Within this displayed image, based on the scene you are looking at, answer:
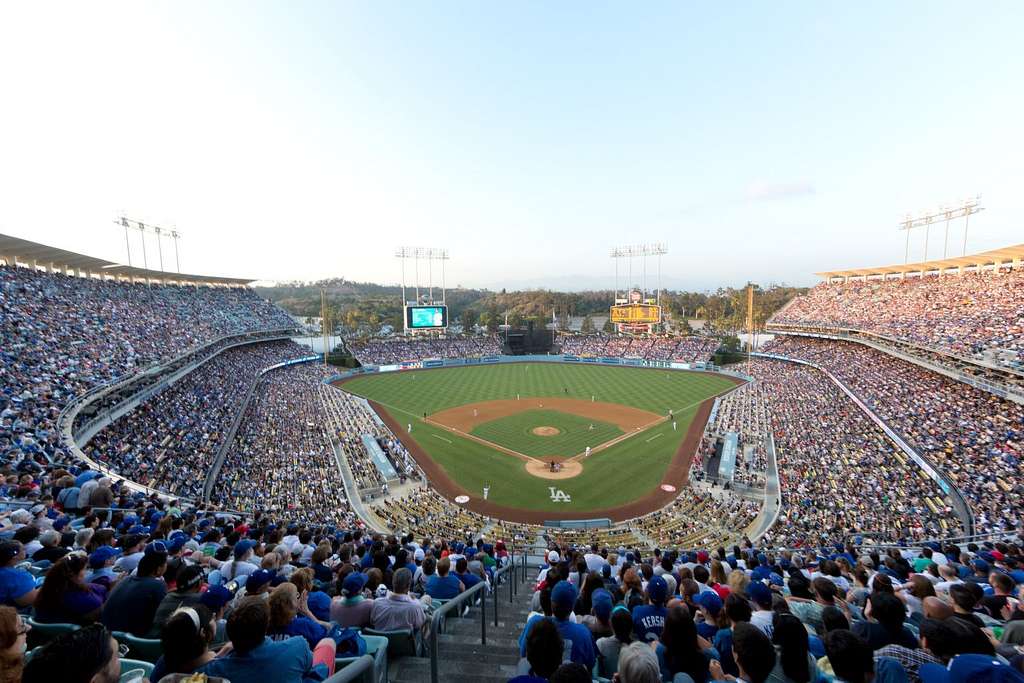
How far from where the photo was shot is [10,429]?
1474cm

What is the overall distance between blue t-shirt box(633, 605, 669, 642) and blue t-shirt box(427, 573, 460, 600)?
3188 millimetres

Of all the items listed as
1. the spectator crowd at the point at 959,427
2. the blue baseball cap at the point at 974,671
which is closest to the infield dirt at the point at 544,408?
the spectator crowd at the point at 959,427

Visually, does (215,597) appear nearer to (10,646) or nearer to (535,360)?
(10,646)

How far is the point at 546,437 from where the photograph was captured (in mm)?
35156

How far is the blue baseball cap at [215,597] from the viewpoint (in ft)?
13.9

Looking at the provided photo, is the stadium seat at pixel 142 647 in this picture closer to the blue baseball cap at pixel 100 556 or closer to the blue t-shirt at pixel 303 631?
the blue t-shirt at pixel 303 631

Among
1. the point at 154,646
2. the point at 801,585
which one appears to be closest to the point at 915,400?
the point at 801,585

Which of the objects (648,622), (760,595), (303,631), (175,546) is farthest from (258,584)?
(760,595)

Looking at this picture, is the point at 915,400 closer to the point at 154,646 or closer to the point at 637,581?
the point at 637,581

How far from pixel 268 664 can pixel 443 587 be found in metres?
4.74

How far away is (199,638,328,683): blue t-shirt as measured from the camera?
293cm

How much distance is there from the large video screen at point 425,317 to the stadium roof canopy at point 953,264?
189 ft

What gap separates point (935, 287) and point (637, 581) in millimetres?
57316

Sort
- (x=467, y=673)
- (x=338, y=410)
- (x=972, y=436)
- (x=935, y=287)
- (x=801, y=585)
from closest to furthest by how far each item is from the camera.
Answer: (x=467, y=673) → (x=801, y=585) → (x=972, y=436) → (x=338, y=410) → (x=935, y=287)
